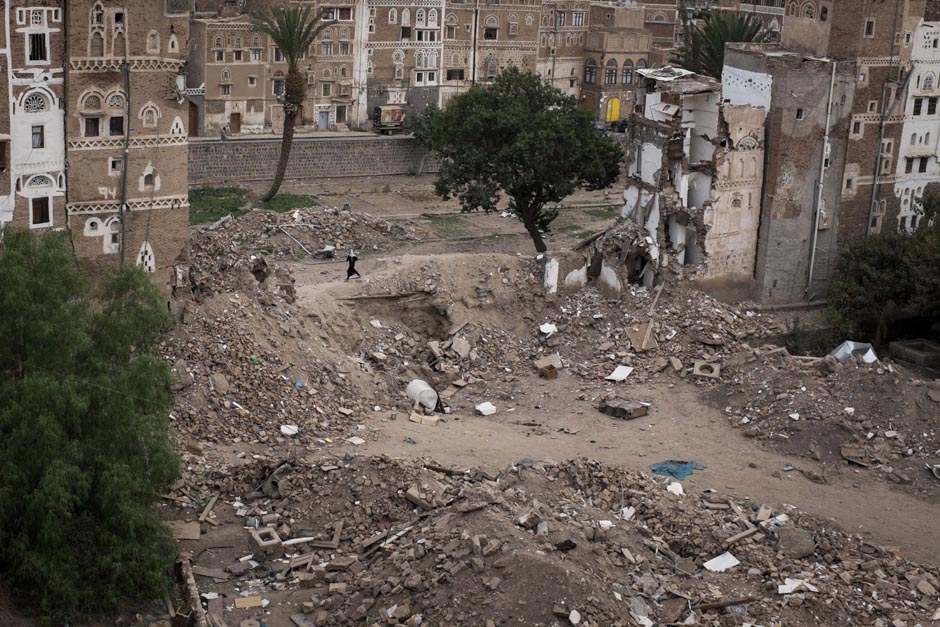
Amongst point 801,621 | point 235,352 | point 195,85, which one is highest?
point 195,85

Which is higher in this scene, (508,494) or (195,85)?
(195,85)

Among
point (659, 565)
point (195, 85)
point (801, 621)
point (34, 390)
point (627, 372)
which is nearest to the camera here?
point (34, 390)

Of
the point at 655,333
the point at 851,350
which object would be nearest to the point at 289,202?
the point at 655,333

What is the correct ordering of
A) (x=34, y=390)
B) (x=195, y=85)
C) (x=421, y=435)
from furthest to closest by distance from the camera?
(x=195, y=85) → (x=421, y=435) → (x=34, y=390)

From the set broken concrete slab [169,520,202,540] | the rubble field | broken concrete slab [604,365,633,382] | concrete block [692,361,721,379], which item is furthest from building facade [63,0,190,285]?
concrete block [692,361,721,379]

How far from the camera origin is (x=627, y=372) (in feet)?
105

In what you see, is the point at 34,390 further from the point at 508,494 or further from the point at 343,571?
the point at 508,494

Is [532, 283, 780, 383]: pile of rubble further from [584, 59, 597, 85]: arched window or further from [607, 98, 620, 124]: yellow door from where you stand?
[584, 59, 597, 85]: arched window

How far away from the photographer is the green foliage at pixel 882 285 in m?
33.9

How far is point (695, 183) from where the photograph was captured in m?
35.3

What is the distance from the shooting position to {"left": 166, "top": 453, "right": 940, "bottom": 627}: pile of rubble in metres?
20.7

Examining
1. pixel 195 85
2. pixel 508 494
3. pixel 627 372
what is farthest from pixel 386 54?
pixel 508 494

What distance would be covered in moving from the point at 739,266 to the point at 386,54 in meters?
31.8

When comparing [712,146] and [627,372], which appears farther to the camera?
[712,146]
